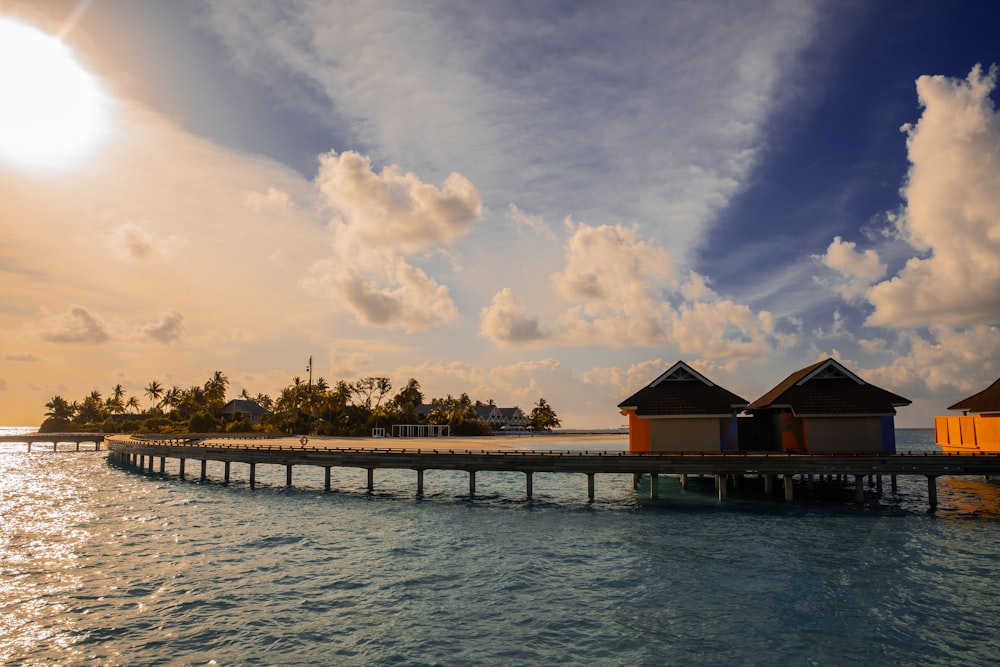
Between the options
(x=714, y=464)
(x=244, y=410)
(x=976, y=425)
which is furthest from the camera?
(x=244, y=410)

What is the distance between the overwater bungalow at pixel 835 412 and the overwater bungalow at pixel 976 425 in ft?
28.7

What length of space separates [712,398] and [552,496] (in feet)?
44.3

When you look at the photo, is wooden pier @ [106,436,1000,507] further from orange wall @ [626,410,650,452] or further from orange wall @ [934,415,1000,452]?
orange wall @ [934,415,1000,452]

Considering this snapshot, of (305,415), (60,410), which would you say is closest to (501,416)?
(305,415)

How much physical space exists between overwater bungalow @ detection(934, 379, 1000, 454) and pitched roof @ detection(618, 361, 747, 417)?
1842 centimetres

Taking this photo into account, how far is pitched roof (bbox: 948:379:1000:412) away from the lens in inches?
1758

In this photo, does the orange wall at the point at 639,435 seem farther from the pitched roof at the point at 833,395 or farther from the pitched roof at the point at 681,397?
the pitched roof at the point at 833,395

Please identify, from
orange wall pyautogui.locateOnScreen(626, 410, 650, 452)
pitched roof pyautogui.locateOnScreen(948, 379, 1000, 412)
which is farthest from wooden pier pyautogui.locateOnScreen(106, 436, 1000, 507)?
pitched roof pyautogui.locateOnScreen(948, 379, 1000, 412)

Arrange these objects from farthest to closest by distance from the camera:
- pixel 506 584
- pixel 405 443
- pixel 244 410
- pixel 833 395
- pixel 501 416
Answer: pixel 501 416 < pixel 244 410 < pixel 405 443 < pixel 833 395 < pixel 506 584

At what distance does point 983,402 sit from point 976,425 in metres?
2.16

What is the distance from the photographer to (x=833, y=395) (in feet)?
133

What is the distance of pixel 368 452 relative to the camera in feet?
148

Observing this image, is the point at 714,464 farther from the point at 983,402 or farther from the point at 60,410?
the point at 60,410

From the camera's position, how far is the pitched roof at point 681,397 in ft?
135
